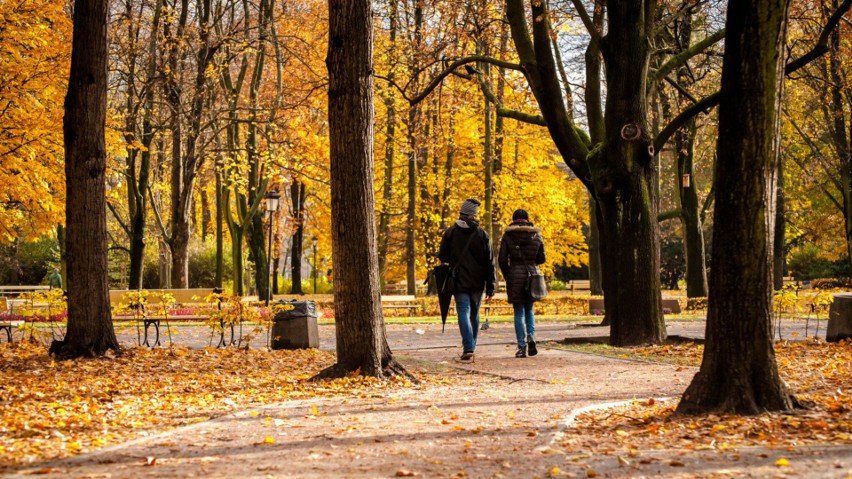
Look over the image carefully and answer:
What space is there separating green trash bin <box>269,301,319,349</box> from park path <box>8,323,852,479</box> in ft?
16.8

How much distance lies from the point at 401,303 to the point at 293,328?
36.9 ft

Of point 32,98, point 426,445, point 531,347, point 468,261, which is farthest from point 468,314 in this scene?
point 32,98

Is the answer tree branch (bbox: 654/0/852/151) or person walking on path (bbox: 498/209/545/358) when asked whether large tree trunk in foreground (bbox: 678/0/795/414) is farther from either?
tree branch (bbox: 654/0/852/151)

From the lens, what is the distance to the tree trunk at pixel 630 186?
45.1 feet

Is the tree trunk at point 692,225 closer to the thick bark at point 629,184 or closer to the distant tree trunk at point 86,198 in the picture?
the thick bark at point 629,184

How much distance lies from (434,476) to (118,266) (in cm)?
4594

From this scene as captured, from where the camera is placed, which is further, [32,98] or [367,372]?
[32,98]

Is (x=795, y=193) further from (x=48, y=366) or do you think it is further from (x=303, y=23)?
(x=48, y=366)

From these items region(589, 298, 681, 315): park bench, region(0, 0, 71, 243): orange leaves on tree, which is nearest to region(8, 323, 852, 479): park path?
region(0, 0, 71, 243): orange leaves on tree

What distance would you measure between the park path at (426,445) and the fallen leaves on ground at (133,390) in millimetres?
438

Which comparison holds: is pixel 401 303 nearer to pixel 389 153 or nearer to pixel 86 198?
pixel 389 153

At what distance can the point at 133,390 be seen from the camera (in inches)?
375

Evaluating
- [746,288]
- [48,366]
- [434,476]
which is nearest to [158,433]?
[434,476]

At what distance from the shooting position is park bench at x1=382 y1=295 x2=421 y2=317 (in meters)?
25.5
